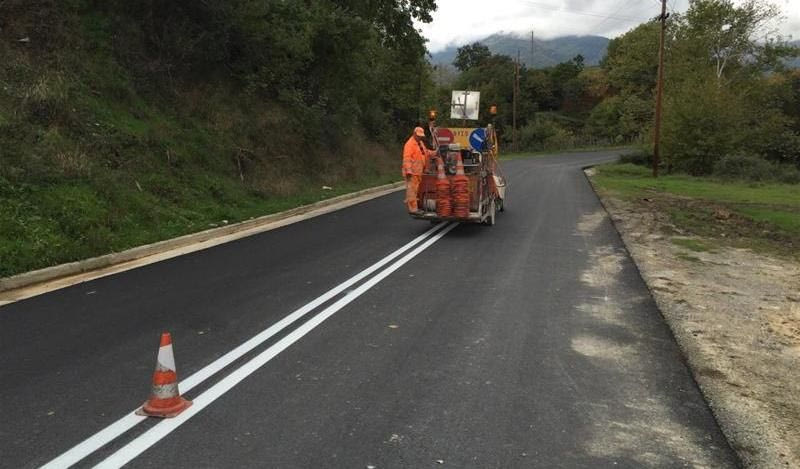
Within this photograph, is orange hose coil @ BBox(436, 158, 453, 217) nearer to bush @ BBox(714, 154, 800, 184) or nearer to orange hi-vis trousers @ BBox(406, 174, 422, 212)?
orange hi-vis trousers @ BBox(406, 174, 422, 212)

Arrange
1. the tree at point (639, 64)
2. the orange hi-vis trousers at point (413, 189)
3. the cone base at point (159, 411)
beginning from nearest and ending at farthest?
the cone base at point (159, 411), the orange hi-vis trousers at point (413, 189), the tree at point (639, 64)

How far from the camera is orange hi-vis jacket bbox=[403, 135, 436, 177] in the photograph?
12.6m

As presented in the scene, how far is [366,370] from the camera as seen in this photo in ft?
17.3

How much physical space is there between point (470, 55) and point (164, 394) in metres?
112

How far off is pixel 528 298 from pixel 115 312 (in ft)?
15.7

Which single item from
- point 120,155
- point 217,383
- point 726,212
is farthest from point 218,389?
point 726,212

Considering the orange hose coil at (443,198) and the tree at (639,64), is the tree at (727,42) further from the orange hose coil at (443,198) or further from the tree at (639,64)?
the orange hose coil at (443,198)

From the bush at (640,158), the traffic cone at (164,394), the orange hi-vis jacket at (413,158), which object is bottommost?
the traffic cone at (164,394)

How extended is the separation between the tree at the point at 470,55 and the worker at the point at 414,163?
324 ft

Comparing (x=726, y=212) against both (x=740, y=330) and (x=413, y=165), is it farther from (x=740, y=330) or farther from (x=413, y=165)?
(x=740, y=330)

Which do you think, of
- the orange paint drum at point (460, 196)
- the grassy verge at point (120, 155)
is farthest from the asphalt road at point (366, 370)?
the orange paint drum at point (460, 196)

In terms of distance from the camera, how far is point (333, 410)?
4.47 m

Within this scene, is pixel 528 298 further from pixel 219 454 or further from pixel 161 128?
→ pixel 161 128

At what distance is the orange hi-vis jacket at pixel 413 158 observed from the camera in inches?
496
